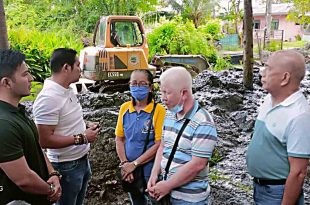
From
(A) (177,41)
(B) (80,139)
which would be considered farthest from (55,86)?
(A) (177,41)

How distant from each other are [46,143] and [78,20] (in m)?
18.6

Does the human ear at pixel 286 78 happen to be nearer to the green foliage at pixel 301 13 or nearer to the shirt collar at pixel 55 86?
the shirt collar at pixel 55 86

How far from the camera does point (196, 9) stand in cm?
2572

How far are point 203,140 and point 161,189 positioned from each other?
422mm

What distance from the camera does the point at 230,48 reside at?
25375 millimetres

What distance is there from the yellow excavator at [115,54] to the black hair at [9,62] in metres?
6.83

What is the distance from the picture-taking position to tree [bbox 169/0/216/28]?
25.7 metres

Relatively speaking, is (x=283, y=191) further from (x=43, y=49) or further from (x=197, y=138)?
(x=43, y=49)

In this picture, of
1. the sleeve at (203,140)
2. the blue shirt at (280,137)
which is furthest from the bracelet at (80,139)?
the blue shirt at (280,137)

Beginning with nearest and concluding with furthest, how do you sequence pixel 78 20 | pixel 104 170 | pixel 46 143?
1. pixel 46 143
2. pixel 104 170
3. pixel 78 20

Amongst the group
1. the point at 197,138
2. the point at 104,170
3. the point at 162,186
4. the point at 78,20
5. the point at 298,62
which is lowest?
the point at 104,170

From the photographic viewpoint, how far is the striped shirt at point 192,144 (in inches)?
81.4

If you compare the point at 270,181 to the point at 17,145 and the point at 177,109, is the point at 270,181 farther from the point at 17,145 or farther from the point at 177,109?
the point at 17,145

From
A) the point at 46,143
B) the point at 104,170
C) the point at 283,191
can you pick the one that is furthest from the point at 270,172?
the point at 104,170
